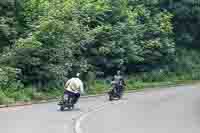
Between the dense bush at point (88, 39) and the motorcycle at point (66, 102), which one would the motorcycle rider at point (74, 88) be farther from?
the dense bush at point (88, 39)

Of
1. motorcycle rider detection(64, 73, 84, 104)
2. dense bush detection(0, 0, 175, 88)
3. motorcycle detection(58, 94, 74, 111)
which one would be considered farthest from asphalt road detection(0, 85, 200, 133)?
dense bush detection(0, 0, 175, 88)

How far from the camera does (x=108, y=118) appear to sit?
21.9 metres

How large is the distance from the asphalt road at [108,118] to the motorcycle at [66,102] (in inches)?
15.3

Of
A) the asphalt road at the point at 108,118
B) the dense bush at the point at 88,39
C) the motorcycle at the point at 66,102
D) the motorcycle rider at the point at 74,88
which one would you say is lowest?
the asphalt road at the point at 108,118

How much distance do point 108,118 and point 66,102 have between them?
3.81 meters

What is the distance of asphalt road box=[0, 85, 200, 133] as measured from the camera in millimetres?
18188

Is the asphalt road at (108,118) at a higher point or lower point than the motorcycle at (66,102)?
lower

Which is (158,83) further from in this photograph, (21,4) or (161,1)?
(21,4)

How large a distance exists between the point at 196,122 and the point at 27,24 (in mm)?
17056

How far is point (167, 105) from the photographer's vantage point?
1144 inches

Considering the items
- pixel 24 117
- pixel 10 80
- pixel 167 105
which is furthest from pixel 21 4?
pixel 24 117

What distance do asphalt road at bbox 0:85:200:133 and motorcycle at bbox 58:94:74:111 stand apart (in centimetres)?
39

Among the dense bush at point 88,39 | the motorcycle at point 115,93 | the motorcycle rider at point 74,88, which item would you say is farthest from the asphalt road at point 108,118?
the dense bush at point 88,39

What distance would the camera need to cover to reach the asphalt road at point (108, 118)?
1819 centimetres
